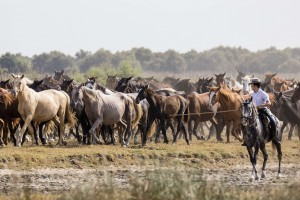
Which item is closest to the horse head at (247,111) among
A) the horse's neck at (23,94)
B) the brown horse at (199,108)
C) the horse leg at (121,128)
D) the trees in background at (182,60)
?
the horse's neck at (23,94)

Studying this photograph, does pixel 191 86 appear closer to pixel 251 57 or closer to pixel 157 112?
pixel 157 112

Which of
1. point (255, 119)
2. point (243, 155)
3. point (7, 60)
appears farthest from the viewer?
point (7, 60)

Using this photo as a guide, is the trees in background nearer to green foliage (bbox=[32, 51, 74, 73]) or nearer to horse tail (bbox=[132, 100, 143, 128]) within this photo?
green foliage (bbox=[32, 51, 74, 73])

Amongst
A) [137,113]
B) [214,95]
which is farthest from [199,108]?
[137,113]

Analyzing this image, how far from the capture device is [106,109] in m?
29.5

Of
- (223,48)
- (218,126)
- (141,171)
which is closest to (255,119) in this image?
(141,171)

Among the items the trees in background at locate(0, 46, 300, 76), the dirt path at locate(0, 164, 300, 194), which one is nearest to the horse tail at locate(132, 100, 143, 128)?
the dirt path at locate(0, 164, 300, 194)

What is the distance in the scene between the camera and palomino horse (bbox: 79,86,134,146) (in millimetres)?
29141

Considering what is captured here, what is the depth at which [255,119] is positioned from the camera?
21734mm

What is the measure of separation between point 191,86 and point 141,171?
2144cm

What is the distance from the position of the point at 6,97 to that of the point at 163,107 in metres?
5.63

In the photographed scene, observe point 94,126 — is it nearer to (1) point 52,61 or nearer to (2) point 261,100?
(2) point 261,100

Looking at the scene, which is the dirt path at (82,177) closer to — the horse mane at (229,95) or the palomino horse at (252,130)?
the palomino horse at (252,130)

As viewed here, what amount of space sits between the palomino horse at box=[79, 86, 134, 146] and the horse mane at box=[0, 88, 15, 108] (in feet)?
7.53
